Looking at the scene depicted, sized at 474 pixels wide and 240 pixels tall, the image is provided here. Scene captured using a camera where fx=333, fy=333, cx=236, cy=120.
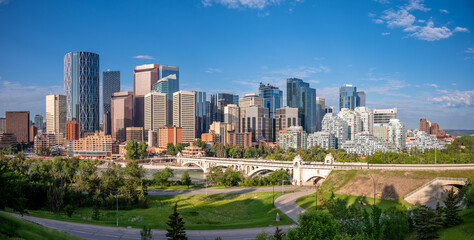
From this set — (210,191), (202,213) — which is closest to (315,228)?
(202,213)

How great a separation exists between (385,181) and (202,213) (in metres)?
39.3

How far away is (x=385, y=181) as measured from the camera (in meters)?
70.1

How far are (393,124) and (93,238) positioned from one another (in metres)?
189

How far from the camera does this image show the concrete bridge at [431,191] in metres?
63.2

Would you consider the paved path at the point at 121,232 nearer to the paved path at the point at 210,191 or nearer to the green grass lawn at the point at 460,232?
the green grass lawn at the point at 460,232

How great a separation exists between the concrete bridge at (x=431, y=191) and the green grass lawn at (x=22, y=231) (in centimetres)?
5962

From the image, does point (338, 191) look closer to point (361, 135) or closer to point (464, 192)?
point (464, 192)

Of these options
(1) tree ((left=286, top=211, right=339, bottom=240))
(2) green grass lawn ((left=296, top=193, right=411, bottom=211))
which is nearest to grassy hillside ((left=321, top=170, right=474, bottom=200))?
(2) green grass lawn ((left=296, top=193, right=411, bottom=211))

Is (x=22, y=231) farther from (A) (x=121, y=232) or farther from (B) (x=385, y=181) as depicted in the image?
(B) (x=385, y=181)

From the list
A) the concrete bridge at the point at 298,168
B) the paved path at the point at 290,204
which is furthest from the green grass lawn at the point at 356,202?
the concrete bridge at the point at 298,168

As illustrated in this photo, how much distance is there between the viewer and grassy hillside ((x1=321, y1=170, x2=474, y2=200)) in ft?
219

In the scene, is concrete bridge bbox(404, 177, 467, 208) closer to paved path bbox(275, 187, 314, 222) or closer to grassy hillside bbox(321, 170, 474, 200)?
grassy hillside bbox(321, 170, 474, 200)

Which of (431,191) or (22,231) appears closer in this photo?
(22,231)

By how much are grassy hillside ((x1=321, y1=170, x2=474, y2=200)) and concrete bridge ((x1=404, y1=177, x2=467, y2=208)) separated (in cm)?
178
